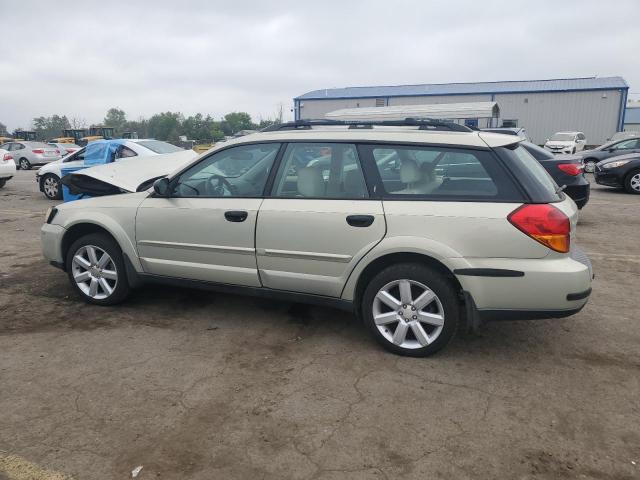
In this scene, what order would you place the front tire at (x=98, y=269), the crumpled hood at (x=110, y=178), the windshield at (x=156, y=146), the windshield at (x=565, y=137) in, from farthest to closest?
the windshield at (x=565, y=137)
the windshield at (x=156, y=146)
the crumpled hood at (x=110, y=178)
the front tire at (x=98, y=269)

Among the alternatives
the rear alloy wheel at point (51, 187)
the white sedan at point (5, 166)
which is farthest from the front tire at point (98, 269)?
the white sedan at point (5, 166)

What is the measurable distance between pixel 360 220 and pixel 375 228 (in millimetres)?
123

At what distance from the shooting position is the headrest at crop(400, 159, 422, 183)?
3.66 meters

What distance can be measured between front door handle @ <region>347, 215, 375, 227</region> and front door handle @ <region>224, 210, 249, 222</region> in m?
0.88

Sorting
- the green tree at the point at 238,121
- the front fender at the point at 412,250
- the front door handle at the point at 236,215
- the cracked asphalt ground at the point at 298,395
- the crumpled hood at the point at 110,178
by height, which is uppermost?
the green tree at the point at 238,121

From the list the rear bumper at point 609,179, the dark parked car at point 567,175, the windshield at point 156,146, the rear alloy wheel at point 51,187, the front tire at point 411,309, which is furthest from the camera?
the rear alloy wheel at point 51,187

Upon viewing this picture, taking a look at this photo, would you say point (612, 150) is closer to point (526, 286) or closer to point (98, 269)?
point (526, 286)

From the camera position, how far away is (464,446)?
2.69 m

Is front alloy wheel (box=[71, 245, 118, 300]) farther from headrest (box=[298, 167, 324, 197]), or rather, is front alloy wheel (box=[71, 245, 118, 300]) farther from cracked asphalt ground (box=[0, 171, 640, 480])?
headrest (box=[298, 167, 324, 197])

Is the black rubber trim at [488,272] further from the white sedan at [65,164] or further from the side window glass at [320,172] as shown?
the white sedan at [65,164]

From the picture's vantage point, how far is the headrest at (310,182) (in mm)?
3869

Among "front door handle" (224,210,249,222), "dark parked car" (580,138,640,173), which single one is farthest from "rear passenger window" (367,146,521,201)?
"dark parked car" (580,138,640,173)

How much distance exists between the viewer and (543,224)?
10.7 ft

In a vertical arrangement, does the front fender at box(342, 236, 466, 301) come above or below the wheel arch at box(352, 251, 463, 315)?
above
